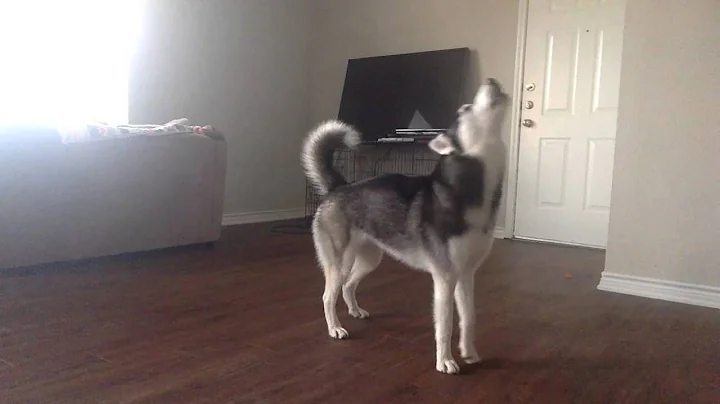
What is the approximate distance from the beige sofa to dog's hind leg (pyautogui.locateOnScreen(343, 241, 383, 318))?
1574 mm

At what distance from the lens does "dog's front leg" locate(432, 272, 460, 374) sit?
164 centimetres

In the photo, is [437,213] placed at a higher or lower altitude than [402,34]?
lower

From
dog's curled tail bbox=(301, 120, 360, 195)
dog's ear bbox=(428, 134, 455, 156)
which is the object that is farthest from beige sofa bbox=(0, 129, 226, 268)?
dog's ear bbox=(428, 134, 455, 156)

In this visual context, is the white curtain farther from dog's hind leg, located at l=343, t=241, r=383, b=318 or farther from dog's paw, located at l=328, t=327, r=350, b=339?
dog's paw, located at l=328, t=327, r=350, b=339

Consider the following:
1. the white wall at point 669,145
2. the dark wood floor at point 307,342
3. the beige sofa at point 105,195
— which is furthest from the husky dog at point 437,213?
the beige sofa at point 105,195

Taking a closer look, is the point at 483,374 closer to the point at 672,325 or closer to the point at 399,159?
the point at 672,325

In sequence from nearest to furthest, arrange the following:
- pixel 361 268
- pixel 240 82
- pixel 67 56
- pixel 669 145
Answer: pixel 361 268 → pixel 669 145 → pixel 67 56 → pixel 240 82

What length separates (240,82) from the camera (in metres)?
5.04

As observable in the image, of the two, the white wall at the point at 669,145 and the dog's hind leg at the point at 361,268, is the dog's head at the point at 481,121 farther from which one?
the white wall at the point at 669,145

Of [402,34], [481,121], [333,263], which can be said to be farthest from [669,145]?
[402,34]

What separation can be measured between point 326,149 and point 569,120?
288 centimetres

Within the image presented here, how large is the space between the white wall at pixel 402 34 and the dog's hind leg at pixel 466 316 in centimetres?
290

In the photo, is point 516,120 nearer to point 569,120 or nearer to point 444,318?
point 569,120

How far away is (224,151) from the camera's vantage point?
3.67 metres
